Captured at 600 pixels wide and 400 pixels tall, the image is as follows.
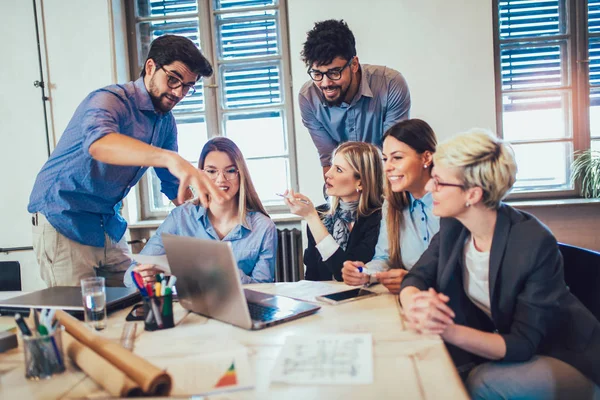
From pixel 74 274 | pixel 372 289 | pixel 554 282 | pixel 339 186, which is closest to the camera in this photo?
pixel 554 282

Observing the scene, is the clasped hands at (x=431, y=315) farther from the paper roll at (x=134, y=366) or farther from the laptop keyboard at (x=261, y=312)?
the paper roll at (x=134, y=366)

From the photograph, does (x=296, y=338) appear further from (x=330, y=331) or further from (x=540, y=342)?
(x=540, y=342)

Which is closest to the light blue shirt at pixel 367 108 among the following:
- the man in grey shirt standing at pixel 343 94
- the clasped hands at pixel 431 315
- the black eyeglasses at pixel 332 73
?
the man in grey shirt standing at pixel 343 94

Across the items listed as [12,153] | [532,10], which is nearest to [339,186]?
[532,10]

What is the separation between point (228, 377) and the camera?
920 mm

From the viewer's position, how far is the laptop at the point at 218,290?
118 cm

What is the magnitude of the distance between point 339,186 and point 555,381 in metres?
1.32

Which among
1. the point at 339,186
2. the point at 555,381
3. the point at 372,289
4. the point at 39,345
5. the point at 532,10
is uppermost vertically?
the point at 532,10

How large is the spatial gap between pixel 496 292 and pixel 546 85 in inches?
108

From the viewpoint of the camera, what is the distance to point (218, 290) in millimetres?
1249

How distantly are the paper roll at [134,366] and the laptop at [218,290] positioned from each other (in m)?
0.31

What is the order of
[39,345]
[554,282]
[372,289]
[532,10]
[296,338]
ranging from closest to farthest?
[39,345], [296,338], [554,282], [372,289], [532,10]

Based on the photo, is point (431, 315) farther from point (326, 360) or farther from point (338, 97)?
point (338, 97)

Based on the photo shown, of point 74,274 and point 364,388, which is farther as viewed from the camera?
point 74,274
